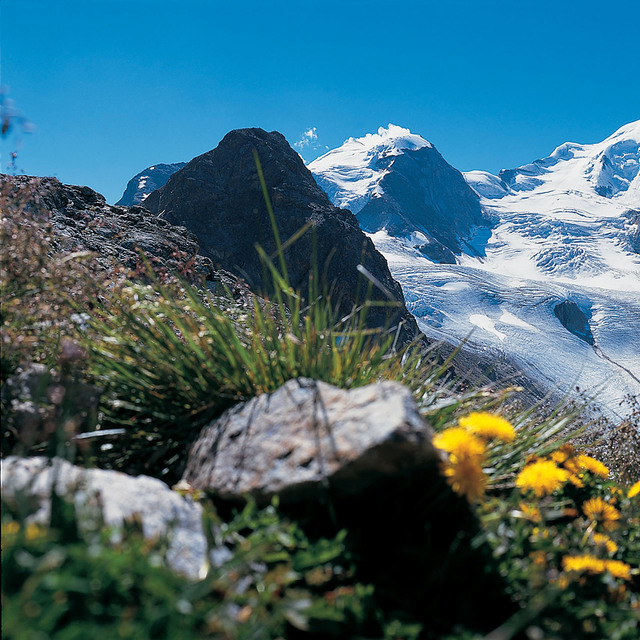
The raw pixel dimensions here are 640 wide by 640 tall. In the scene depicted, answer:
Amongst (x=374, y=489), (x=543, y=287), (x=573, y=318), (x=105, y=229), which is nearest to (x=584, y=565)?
(x=374, y=489)

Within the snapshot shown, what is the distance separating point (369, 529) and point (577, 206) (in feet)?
695

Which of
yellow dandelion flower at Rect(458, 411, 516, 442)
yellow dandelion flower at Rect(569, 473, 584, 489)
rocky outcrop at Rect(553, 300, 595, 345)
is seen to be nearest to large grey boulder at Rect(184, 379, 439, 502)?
yellow dandelion flower at Rect(458, 411, 516, 442)

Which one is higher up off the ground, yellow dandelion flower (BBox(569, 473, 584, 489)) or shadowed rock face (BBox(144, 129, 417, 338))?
shadowed rock face (BBox(144, 129, 417, 338))

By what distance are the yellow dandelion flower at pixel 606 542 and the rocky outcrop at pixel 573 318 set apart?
117m

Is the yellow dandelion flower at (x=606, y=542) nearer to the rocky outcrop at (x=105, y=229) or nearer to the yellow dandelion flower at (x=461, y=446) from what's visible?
the yellow dandelion flower at (x=461, y=446)

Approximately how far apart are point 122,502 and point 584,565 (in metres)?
1.61

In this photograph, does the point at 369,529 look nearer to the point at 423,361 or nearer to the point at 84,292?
the point at 423,361

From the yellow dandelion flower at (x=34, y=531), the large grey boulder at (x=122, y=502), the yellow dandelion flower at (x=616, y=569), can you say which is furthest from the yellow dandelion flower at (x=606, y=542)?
the yellow dandelion flower at (x=34, y=531)

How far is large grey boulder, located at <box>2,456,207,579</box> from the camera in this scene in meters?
1.53

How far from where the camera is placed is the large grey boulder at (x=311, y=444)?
1.79 metres

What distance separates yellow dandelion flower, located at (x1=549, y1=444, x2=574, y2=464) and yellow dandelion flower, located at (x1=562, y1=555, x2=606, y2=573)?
68cm

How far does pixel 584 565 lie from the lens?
5.62 ft

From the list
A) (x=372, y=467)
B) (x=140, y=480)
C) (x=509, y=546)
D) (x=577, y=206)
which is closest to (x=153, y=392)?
(x=140, y=480)

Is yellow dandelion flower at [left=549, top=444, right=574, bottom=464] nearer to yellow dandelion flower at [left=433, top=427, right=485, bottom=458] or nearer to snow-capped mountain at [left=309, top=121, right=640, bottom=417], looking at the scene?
yellow dandelion flower at [left=433, top=427, right=485, bottom=458]
